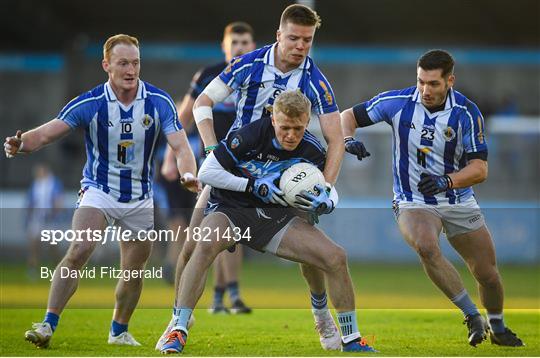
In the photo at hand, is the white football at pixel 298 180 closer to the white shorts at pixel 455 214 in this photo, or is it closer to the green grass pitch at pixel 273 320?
the green grass pitch at pixel 273 320

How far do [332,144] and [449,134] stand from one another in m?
1.08

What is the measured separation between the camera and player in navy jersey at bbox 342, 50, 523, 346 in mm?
7660

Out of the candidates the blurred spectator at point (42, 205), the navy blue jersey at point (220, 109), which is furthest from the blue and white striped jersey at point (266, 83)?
the blurred spectator at point (42, 205)

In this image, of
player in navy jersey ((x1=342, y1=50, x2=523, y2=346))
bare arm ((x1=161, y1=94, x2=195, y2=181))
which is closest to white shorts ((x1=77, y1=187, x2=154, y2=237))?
bare arm ((x1=161, y1=94, x2=195, y2=181))

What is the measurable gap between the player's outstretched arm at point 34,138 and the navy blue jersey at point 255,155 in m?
1.24

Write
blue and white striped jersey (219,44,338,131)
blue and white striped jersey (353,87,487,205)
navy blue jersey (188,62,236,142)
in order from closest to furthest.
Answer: blue and white striped jersey (219,44,338,131), blue and white striped jersey (353,87,487,205), navy blue jersey (188,62,236,142)

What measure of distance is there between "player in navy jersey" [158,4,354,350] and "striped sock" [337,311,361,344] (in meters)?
0.38

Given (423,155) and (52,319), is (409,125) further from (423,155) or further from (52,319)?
(52,319)

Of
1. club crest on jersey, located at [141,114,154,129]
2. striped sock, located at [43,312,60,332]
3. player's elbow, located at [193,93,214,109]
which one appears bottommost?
striped sock, located at [43,312,60,332]

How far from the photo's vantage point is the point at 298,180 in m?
6.90

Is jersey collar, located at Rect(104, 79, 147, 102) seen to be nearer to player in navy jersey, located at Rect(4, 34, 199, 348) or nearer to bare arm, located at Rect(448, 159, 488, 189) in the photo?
player in navy jersey, located at Rect(4, 34, 199, 348)

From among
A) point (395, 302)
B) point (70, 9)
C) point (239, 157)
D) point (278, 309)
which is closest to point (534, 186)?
point (395, 302)

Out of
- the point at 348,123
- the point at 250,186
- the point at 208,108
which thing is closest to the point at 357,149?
the point at 348,123

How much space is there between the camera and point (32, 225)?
19188 millimetres
